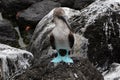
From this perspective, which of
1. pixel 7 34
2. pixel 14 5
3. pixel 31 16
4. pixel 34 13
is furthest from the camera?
pixel 14 5

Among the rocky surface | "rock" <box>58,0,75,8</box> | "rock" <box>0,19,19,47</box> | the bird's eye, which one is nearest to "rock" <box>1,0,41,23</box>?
"rock" <box>58,0,75,8</box>

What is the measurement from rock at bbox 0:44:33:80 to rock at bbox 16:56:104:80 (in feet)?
6.20

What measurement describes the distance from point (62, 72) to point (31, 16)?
19.8 feet

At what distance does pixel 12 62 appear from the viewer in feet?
29.5

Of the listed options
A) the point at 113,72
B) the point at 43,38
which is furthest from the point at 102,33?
the point at 43,38

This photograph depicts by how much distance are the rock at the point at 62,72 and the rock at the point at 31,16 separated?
18.3 ft

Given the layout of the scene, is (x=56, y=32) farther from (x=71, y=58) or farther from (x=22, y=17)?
(x=22, y=17)

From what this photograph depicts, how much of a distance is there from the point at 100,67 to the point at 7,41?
3.35 meters

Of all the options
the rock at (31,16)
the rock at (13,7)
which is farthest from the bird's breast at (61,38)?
the rock at (13,7)

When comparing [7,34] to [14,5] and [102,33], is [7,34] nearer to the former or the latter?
[14,5]

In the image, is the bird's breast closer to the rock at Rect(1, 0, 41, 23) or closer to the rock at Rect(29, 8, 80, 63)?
the rock at Rect(29, 8, 80, 63)

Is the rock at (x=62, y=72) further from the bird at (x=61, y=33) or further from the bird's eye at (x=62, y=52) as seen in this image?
the bird at (x=61, y=33)

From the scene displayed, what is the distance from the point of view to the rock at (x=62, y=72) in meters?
6.76

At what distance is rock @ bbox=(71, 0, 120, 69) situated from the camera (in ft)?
31.2
